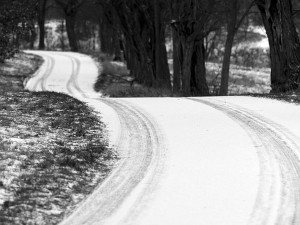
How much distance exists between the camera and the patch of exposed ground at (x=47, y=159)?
5293 millimetres

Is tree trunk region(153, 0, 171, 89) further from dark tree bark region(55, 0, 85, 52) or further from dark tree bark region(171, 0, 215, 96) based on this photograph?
dark tree bark region(55, 0, 85, 52)

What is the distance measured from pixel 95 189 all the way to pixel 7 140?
7.33 feet

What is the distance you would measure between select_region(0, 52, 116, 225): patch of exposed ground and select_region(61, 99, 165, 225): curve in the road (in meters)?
0.18

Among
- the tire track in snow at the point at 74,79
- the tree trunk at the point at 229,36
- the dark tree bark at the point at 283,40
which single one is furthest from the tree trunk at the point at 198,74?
the tire track in snow at the point at 74,79

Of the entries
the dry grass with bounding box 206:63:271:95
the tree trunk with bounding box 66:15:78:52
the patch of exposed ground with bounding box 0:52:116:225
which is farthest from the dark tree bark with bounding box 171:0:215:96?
the tree trunk with bounding box 66:15:78:52

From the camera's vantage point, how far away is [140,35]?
2547cm

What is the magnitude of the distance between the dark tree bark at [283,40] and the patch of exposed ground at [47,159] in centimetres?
721

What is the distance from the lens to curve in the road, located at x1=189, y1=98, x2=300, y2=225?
5.13m

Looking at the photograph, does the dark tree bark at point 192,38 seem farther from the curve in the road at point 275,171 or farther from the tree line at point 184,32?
the curve in the road at point 275,171

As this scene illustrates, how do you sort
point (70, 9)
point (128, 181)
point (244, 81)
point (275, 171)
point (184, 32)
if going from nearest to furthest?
point (128, 181) < point (275, 171) < point (184, 32) < point (244, 81) < point (70, 9)

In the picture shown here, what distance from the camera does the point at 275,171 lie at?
6.56 m

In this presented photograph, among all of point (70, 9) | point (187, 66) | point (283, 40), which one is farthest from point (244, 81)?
point (70, 9)

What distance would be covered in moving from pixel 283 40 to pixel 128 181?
10810mm

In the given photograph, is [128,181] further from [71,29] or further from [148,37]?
[71,29]
